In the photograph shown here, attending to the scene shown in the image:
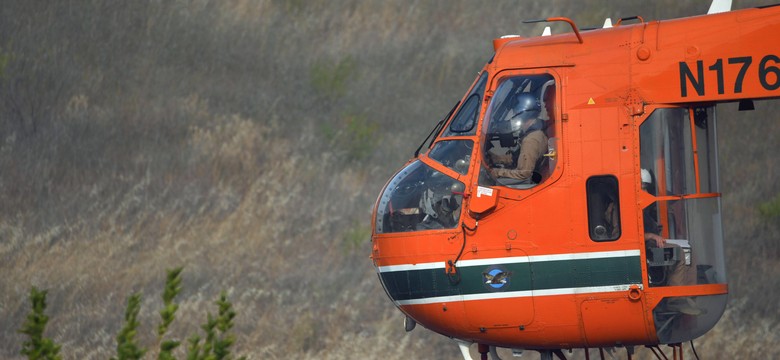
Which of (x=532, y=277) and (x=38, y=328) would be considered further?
(x=532, y=277)

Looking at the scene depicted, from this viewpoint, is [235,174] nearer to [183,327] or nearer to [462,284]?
[183,327]

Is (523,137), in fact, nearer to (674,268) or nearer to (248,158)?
(674,268)

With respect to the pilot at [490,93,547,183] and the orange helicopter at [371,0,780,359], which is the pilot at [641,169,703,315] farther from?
the pilot at [490,93,547,183]

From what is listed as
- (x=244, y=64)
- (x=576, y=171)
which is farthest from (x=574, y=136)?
(x=244, y=64)

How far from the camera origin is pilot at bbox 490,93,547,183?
9.66 metres

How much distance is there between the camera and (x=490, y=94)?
9984mm

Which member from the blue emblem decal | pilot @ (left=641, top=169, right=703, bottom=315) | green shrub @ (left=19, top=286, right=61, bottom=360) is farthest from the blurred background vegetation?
green shrub @ (left=19, top=286, right=61, bottom=360)

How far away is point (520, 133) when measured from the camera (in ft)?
32.3

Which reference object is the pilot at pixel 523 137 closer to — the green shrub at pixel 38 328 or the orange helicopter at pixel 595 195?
the orange helicopter at pixel 595 195

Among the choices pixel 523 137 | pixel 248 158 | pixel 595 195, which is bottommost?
pixel 595 195

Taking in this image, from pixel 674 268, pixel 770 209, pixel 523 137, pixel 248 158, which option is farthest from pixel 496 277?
pixel 248 158

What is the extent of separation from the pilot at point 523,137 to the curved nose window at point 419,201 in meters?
0.42

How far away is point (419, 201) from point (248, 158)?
570 inches

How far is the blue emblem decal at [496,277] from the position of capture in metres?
9.57
